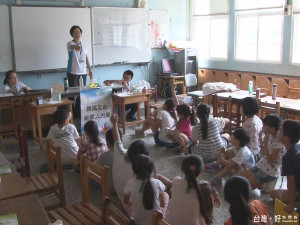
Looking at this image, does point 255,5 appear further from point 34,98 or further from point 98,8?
point 34,98

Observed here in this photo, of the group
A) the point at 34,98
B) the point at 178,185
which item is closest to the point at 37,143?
the point at 34,98

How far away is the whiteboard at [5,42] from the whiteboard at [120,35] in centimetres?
173

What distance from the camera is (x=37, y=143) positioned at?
5.24 m

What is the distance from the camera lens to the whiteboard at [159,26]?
827cm

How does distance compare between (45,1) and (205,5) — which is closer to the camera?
(45,1)

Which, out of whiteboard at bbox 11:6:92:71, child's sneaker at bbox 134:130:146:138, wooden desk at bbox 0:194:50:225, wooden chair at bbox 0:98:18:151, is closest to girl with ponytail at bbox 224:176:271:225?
wooden desk at bbox 0:194:50:225

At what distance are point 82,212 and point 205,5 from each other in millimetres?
7342

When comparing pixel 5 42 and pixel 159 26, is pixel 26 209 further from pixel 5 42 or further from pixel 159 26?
pixel 159 26

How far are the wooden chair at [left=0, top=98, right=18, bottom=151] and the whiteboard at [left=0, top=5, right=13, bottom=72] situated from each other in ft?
4.71

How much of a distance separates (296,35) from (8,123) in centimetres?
544

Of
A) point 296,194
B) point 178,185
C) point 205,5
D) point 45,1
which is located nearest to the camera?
point 178,185

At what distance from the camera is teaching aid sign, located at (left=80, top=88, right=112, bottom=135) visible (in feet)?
17.3

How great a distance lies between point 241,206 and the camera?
190 cm

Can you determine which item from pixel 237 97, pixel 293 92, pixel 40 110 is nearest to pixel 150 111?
pixel 237 97
